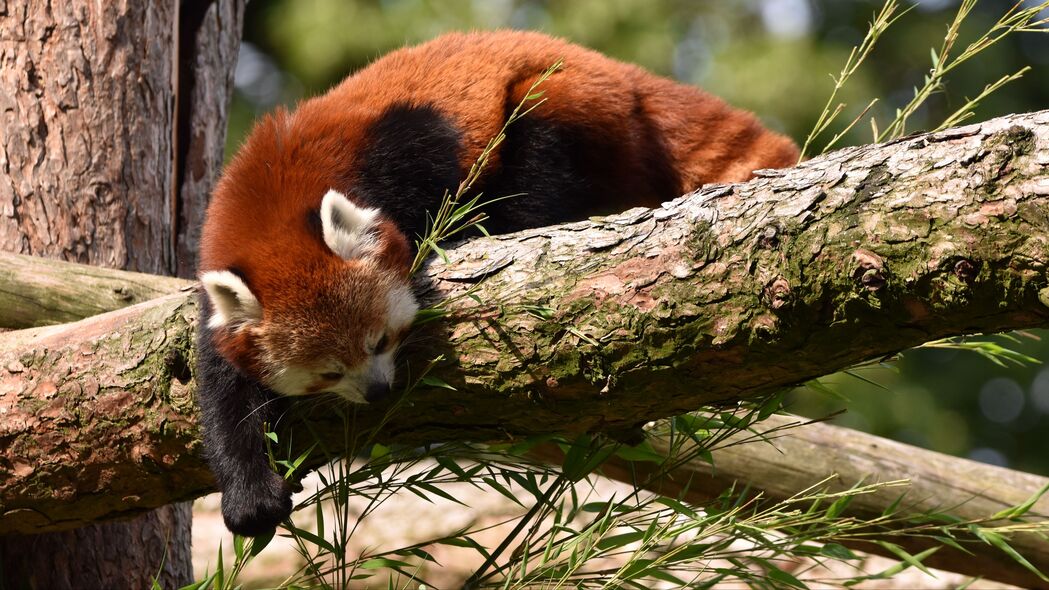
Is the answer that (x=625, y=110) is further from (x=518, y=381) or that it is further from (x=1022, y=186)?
(x=1022, y=186)

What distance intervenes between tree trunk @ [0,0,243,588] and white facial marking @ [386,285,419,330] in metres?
1.41

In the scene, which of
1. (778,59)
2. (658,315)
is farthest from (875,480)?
(778,59)

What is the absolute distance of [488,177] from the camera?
2951mm

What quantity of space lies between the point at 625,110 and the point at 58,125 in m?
1.95

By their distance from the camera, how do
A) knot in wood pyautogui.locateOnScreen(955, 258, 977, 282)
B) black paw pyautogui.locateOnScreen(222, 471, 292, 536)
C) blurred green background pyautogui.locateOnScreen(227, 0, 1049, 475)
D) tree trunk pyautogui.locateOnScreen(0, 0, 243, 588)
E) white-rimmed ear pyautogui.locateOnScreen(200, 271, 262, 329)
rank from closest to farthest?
knot in wood pyautogui.locateOnScreen(955, 258, 977, 282) < black paw pyautogui.locateOnScreen(222, 471, 292, 536) < white-rimmed ear pyautogui.locateOnScreen(200, 271, 262, 329) < tree trunk pyautogui.locateOnScreen(0, 0, 243, 588) < blurred green background pyautogui.locateOnScreen(227, 0, 1049, 475)

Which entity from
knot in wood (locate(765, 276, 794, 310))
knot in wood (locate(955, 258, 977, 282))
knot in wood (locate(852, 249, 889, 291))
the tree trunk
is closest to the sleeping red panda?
the tree trunk

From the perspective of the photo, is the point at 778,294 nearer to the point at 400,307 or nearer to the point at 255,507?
the point at 400,307

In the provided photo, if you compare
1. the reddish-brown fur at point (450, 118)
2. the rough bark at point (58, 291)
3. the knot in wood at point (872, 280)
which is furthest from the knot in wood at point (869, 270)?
the rough bark at point (58, 291)

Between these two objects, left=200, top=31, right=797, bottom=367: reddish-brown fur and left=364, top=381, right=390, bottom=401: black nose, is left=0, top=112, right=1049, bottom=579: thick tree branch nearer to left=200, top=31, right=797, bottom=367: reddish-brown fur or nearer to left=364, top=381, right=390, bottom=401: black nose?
left=364, top=381, right=390, bottom=401: black nose

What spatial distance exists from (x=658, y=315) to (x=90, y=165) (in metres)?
2.31

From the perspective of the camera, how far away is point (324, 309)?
7.97 ft

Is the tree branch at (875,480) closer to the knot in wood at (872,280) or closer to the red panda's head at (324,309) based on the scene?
the red panda's head at (324,309)

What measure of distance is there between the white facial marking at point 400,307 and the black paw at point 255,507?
480 millimetres

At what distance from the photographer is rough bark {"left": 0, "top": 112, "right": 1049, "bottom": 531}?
154 cm
